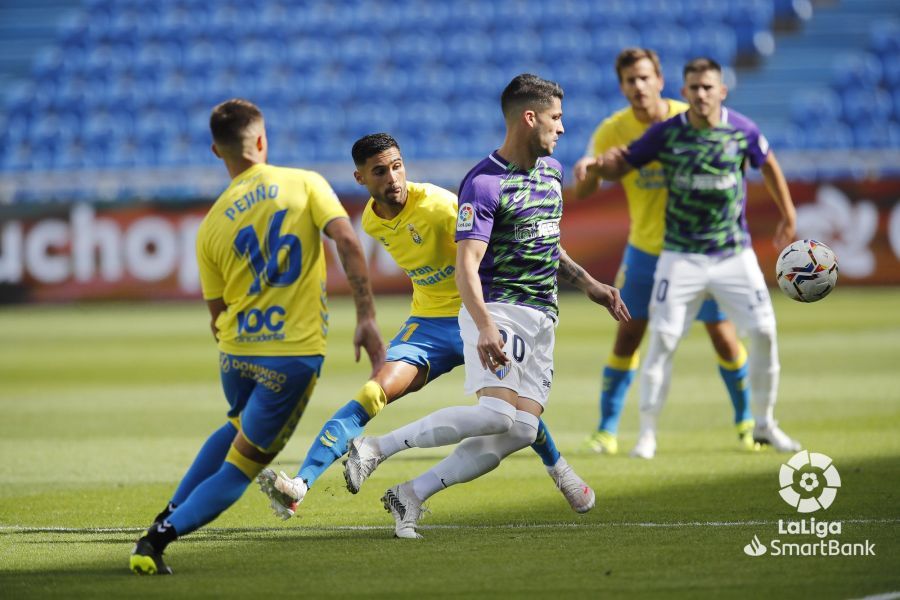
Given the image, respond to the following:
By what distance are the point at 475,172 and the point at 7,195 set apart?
15864 mm

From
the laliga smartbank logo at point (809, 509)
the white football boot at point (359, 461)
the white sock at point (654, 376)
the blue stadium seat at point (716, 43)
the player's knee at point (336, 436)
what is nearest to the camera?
the laliga smartbank logo at point (809, 509)

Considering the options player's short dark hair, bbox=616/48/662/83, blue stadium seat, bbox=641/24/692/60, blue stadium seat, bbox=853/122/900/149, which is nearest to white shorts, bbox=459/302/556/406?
player's short dark hair, bbox=616/48/662/83

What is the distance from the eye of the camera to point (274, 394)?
17.6 ft

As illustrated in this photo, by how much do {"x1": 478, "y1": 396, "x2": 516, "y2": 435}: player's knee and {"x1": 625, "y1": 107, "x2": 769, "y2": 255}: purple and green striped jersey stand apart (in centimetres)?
289

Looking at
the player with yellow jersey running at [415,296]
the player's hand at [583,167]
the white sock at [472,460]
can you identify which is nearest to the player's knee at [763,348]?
the player's hand at [583,167]

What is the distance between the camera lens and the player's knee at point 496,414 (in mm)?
5531

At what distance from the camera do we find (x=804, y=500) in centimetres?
636

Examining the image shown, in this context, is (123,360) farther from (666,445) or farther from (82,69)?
(82,69)

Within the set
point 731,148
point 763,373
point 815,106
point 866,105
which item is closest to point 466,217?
point 731,148

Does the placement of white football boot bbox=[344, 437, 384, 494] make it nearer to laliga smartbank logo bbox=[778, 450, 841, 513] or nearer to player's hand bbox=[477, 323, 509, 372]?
player's hand bbox=[477, 323, 509, 372]

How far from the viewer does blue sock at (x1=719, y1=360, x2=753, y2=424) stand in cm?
851

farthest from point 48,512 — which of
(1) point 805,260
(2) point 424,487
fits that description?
(1) point 805,260

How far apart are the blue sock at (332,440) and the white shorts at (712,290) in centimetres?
265

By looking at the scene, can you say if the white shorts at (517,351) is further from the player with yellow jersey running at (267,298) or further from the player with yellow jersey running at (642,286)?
the player with yellow jersey running at (642,286)
